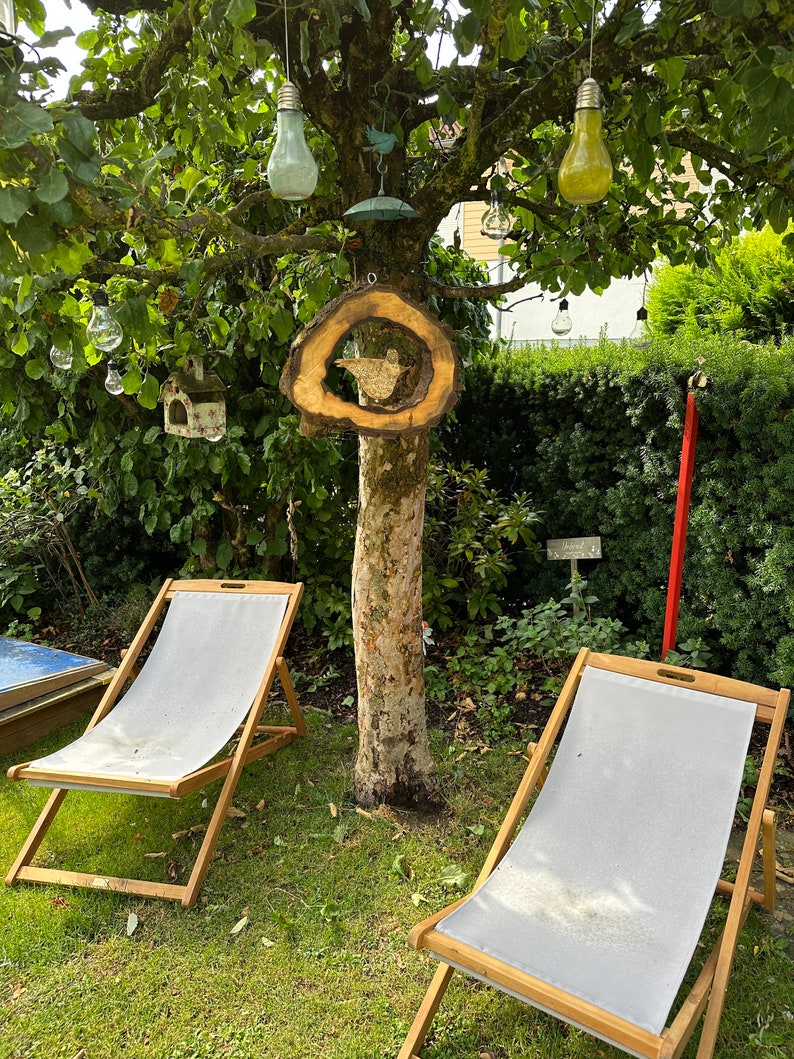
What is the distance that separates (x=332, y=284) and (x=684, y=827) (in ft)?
8.28

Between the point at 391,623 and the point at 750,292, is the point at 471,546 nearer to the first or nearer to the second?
the point at 391,623

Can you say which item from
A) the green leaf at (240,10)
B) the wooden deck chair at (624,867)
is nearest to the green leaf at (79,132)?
the green leaf at (240,10)

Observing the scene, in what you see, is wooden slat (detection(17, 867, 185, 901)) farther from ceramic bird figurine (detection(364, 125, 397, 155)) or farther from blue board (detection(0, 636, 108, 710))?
ceramic bird figurine (detection(364, 125, 397, 155))

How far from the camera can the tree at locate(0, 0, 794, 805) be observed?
6.39 ft

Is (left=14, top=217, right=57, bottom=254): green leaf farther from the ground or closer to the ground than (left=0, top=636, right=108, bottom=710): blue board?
farther from the ground

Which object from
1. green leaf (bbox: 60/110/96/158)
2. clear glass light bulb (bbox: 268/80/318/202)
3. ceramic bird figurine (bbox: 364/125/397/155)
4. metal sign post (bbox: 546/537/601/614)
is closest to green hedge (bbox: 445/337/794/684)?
metal sign post (bbox: 546/537/601/614)

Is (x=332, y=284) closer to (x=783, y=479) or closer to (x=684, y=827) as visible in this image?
(x=783, y=479)

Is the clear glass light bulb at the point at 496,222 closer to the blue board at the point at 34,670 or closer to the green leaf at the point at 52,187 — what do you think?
the green leaf at the point at 52,187

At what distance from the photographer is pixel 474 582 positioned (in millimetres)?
4770

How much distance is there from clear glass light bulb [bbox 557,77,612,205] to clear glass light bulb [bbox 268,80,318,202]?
64 cm

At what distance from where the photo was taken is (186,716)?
3.36 meters

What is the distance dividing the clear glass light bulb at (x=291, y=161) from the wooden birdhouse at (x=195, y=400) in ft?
5.87

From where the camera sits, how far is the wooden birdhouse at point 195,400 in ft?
12.0

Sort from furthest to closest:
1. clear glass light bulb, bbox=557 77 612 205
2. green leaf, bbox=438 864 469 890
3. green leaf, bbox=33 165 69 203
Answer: green leaf, bbox=438 864 469 890 → clear glass light bulb, bbox=557 77 612 205 → green leaf, bbox=33 165 69 203
